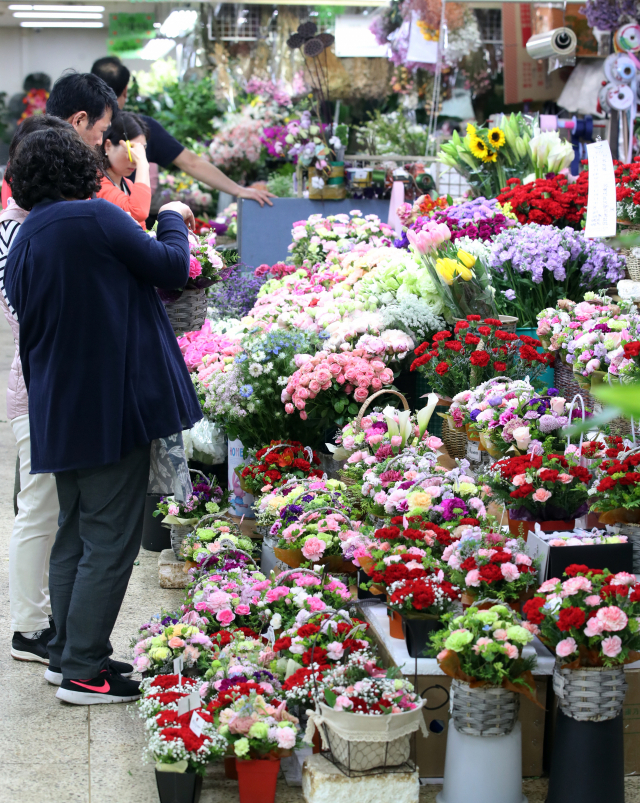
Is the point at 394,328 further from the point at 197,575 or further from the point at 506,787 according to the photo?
the point at 506,787

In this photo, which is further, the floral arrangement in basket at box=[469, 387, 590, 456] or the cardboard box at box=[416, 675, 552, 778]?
the floral arrangement in basket at box=[469, 387, 590, 456]

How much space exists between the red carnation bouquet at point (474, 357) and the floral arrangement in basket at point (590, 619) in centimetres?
109

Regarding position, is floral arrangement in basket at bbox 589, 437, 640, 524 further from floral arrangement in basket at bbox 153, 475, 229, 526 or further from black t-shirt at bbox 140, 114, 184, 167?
black t-shirt at bbox 140, 114, 184, 167

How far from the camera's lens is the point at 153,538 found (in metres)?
3.55

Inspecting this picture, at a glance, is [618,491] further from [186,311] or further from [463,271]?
[186,311]

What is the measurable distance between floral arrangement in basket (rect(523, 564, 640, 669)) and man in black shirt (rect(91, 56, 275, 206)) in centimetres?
Result: 264

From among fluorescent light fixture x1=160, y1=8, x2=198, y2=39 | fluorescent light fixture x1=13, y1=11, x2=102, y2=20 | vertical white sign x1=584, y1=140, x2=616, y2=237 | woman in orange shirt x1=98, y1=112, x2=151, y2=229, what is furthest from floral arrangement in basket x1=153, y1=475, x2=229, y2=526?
fluorescent light fixture x1=13, y1=11, x2=102, y2=20

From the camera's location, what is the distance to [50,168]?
2111 millimetres

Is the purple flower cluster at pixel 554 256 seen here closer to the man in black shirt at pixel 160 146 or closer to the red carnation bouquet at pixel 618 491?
the red carnation bouquet at pixel 618 491

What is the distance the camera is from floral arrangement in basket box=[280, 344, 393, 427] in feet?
9.80

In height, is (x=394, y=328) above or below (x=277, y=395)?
above

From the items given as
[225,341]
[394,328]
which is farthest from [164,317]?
[225,341]

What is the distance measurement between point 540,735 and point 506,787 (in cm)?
23

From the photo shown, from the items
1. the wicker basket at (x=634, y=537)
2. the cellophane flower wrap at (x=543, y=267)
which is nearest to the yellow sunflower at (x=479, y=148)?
the cellophane flower wrap at (x=543, y=267)
